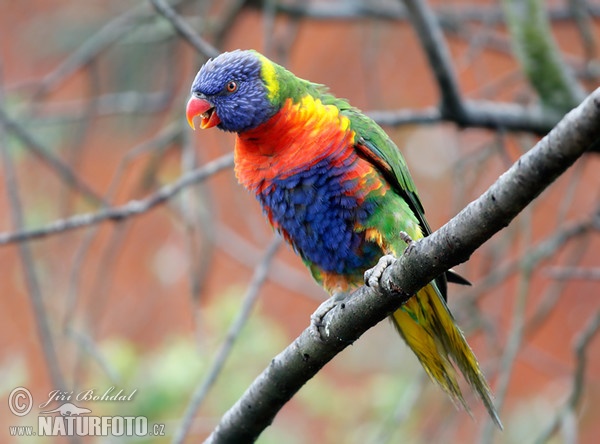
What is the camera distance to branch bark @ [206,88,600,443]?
1.31 m

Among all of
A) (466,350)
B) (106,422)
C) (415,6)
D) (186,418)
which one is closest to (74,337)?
(186,418)

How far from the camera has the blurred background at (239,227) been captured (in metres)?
3.30

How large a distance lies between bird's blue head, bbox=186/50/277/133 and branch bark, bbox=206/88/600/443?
0.88 meters

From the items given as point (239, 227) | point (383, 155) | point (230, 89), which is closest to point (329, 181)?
point (383, 155)

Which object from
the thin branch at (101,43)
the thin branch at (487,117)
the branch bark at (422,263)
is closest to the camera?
the branch bark at (422,263)

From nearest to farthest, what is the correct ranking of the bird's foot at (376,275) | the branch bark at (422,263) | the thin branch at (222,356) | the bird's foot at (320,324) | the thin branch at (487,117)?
the branch bark at (422,263) < the bird's foot at (376,275) < the bird's foot at (320,324) < the thin branch at (222,356) < the thin branch at (487,117)

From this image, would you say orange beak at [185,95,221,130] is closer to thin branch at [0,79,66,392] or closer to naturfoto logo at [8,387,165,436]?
thin branch at [0,79,66,392]

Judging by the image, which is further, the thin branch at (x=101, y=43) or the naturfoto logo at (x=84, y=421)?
the thin branch at (x=101, y=43)

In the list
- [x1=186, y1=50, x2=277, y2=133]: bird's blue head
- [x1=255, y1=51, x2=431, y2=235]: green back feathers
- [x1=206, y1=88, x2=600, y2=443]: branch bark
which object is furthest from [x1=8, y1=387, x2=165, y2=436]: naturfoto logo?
[x1=255, y1=51, x2=431, y2=235]: green back feathers

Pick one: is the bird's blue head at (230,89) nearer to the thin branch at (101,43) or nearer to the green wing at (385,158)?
the green wing at (385,158)

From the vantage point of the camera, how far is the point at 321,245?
2.66 metres

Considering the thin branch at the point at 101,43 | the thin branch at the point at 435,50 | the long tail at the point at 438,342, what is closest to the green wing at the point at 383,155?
the long tail at the point at 438,342

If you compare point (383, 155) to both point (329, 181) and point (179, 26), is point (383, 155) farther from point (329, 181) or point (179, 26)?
point (179, 26)

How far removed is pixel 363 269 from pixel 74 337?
110cm
